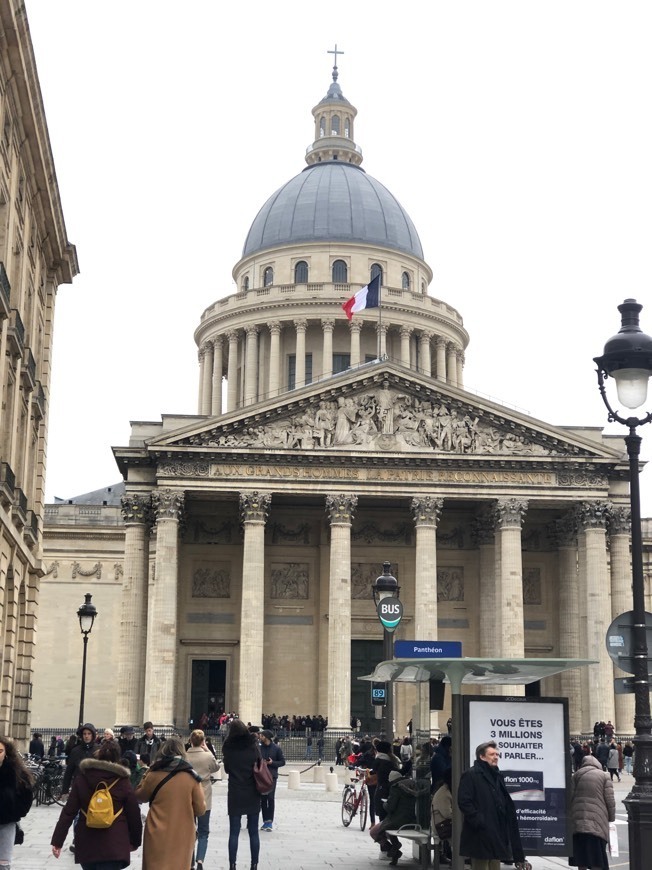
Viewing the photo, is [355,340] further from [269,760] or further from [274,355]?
[269,760]

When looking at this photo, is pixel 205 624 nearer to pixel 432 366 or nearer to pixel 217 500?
pixel 217 500

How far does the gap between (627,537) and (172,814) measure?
50986mm

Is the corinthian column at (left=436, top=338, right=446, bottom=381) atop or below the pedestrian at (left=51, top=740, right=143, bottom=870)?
atop

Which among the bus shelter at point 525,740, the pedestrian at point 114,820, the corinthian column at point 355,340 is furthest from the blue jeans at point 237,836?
the corinthian column at point 355,340

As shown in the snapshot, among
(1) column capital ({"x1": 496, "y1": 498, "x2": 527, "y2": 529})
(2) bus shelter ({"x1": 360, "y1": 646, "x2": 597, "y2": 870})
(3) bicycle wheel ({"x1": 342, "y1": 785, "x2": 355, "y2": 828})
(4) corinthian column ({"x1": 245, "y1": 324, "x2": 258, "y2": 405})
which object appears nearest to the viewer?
(2) bus shelter ({"x1": 360, "y1": 646, "x2": 597, "y2": 870})

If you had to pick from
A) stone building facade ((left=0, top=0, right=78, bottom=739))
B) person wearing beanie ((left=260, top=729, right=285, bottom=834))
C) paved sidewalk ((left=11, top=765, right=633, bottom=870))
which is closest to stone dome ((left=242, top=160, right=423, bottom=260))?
stone building facade ((left=0, top=0, right=78, bottom=739))

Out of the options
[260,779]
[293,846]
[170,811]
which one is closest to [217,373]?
[293,846]

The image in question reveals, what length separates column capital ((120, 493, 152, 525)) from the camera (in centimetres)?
6000

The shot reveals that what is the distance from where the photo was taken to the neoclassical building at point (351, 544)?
58625 millimetres

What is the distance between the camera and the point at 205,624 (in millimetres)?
63562

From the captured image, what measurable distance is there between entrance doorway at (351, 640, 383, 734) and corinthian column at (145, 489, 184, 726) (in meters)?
9.84

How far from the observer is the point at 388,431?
2365 inches

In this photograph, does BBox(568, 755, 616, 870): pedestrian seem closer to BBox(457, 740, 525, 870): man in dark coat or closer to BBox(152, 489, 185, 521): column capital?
BBox(457, 740, 525, 870): man in dark coat

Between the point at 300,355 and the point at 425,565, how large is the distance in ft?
89.1
